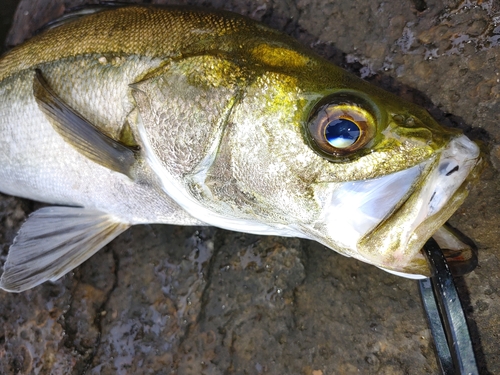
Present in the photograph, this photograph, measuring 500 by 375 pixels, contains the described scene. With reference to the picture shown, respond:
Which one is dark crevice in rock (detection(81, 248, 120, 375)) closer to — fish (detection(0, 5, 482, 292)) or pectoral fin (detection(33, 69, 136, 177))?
fish (detection(0, 5, 482, 292))

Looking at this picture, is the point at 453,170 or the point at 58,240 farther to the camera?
the point at 58,240

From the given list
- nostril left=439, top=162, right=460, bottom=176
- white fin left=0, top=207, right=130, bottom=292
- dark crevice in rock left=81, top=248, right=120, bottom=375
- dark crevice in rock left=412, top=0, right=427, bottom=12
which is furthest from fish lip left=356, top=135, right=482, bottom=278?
dark crevice in rock left=81, top=248, right=120, bottom=375

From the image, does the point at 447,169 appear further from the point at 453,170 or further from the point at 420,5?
the point at 420,5

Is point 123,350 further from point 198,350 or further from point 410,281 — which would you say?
point 410,281

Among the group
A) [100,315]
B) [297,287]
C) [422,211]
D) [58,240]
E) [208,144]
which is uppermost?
[422,211]

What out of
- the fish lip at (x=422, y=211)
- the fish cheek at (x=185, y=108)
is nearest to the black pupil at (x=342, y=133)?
the fish lip at (x=422, y=211)

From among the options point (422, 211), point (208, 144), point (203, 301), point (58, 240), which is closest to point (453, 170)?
point (422, 211)

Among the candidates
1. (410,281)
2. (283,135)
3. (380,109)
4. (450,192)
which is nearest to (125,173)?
(283,135)

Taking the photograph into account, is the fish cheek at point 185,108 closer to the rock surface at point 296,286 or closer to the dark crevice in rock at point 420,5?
the rock surface at point 296,286
